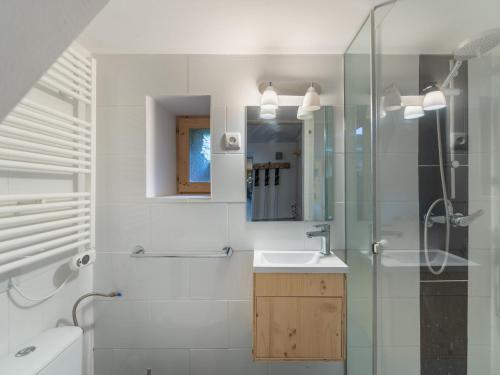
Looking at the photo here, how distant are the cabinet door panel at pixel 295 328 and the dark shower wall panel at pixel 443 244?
403 mm

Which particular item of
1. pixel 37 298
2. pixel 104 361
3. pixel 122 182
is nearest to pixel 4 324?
pixel 37 298

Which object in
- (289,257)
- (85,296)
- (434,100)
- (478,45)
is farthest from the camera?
(289,257)

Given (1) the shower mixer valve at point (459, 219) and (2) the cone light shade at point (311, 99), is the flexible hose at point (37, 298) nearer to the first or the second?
(2) the cone light shade at point (311, 99)

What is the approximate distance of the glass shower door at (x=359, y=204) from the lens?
4.18 ft

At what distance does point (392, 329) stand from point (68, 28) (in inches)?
64.6

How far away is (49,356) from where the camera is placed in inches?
41.2

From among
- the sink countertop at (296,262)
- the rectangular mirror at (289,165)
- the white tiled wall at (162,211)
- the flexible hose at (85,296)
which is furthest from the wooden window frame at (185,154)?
the flexible hose at (85,296)

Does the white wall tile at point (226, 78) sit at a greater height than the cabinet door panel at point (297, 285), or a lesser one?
greater

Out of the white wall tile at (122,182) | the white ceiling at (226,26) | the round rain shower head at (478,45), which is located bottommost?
the white wall tile at (122,182)

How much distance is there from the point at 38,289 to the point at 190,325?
0.82 m

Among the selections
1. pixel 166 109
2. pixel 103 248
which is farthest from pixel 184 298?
pixel 166 109

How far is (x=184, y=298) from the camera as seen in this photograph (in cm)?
156

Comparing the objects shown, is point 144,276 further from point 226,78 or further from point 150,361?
point 226,78

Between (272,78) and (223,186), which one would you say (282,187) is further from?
(272,78)
